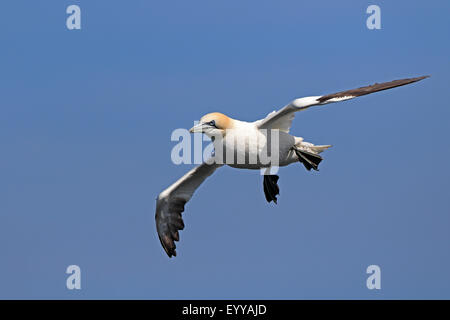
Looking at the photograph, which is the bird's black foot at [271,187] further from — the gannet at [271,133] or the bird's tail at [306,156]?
the bird's tail at [306,156]

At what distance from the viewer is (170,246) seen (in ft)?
79.2

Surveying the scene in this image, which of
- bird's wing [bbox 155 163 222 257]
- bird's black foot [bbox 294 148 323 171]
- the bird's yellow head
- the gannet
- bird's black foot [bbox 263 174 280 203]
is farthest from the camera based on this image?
bird's wing [bbox 155 163 222 257]

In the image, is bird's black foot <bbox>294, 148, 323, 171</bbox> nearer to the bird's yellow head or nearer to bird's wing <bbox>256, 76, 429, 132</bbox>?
bird's wing <bbox>256, 76, 429, 132</bbox>

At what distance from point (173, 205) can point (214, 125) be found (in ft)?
15.4

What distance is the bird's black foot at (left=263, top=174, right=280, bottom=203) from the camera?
22.9 meters

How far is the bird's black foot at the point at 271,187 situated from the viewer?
→ 75.1 ft

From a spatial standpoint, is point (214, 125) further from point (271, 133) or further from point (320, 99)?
point (320, 99)

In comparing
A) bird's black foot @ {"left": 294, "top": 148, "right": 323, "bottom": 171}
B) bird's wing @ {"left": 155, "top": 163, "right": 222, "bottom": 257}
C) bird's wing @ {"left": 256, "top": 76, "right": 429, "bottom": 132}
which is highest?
bird's wing @ {"left": 256, "top": 76, "right": 429, "bottom": 132}

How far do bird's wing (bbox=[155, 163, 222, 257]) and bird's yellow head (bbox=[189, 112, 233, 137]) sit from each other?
3.23m

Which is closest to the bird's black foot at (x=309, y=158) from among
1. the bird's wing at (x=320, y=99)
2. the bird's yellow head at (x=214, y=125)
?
the bird's wing at (x=320, y=99)

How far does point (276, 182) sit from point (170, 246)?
3.89m

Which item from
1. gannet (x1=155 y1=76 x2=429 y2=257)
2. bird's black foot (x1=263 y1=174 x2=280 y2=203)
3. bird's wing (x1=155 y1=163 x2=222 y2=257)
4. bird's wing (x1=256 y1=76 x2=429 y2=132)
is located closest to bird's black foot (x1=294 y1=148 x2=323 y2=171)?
gannet (x1=155 y1=76 x2=429 y2=257)

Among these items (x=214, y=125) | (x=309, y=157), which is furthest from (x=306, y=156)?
(x=214, y=125)

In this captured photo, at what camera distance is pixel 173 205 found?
2403 cm
